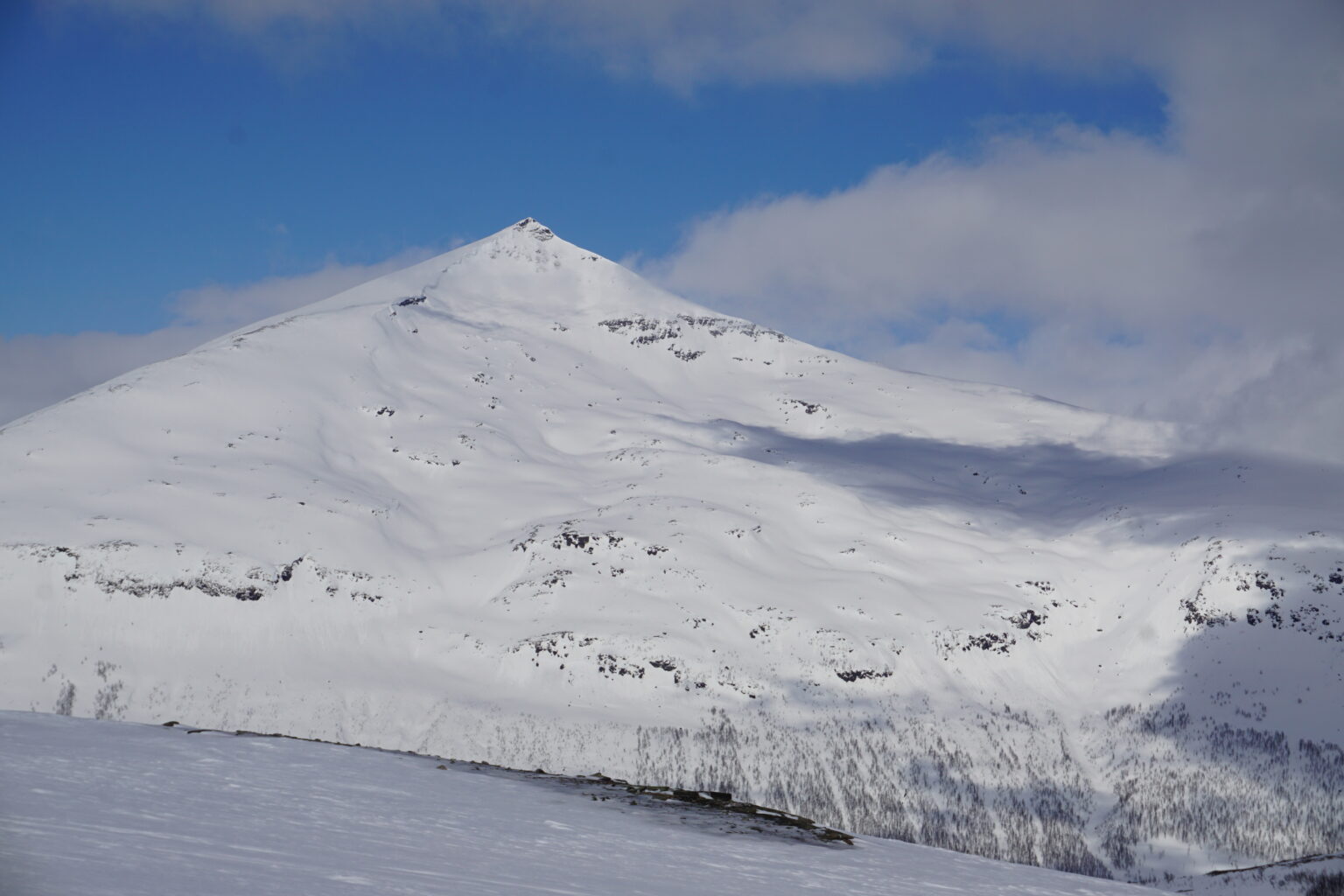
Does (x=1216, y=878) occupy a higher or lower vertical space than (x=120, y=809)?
lower

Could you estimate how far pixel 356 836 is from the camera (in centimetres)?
2397

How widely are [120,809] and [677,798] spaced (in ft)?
59.9

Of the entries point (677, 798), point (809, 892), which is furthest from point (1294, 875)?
point (809, 892)

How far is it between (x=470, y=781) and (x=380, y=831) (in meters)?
9.40

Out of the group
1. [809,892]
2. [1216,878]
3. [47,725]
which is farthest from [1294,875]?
[47,725]

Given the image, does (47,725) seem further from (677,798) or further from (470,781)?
(677,798)

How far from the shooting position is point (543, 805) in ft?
104

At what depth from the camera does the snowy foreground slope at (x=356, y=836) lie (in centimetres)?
1870

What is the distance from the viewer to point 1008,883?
95.6 ft

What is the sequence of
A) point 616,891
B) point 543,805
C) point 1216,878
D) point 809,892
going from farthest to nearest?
point 1216,878, point 543,805, point 809,892, point 616,891

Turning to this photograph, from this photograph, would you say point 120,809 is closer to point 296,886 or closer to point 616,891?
point 296,886

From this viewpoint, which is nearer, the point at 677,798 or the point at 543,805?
the point at 543,805

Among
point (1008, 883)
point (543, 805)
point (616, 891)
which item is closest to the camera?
point (616, 891)

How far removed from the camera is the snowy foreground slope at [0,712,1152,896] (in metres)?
18.7
